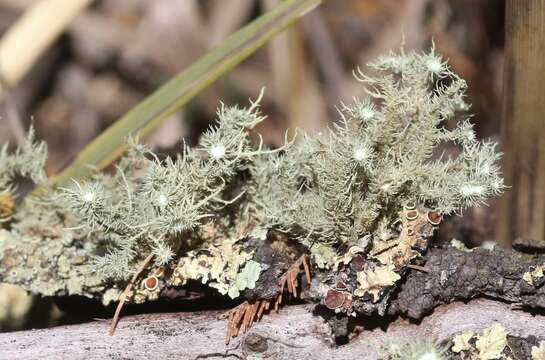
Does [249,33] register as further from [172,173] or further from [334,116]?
[334,116]

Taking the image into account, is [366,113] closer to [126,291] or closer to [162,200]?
[162,200]

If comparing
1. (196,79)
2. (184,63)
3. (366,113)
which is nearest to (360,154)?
(366,113)

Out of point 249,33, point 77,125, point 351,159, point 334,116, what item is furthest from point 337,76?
point 351,159

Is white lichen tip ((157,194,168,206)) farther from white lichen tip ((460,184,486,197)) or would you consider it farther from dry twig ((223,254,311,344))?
white lichen tip ((460,184,486,197))

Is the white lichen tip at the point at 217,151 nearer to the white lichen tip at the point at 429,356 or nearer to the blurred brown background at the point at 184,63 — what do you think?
the white lichen tip at the point at 429,356

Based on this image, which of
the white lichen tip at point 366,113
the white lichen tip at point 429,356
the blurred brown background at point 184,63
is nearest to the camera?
the white lichen tip at point 429,356

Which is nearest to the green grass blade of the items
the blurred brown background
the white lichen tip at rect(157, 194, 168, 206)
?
the white lichen tip at rect(157, 194, 168, 206)

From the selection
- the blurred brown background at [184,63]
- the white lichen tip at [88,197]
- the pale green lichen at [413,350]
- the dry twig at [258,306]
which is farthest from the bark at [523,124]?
the blurred brown background at [184,63]

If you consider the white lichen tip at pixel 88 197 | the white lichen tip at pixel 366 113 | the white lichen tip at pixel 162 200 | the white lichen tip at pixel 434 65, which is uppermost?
the white lichen tip at pixel 434 65
